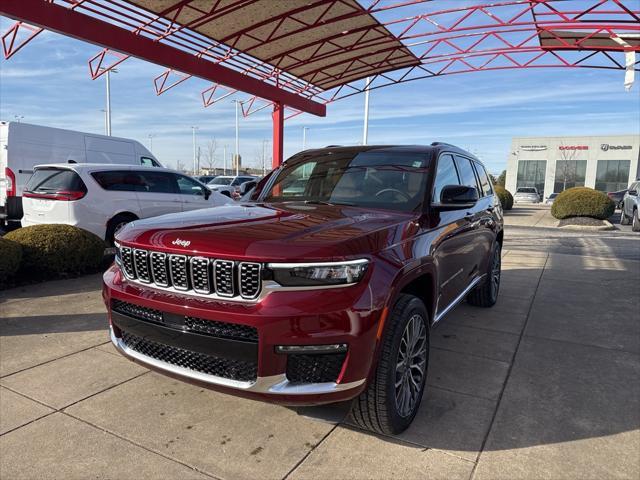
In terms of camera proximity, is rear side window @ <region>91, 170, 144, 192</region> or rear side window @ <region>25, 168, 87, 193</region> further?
rear side window @ <region>91, 170, 144, 192</region>

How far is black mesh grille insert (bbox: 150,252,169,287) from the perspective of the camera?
101 inches

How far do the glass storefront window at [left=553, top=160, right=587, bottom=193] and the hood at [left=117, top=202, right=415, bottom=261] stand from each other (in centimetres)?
5811

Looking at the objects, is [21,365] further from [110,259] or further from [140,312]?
[110,259]

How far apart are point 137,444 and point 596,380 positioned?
3.36 meters

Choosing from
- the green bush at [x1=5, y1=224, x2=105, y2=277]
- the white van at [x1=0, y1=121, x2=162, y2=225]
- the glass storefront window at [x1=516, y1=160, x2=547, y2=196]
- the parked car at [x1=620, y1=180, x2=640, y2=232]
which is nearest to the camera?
the green bush at [x1=5, y1=224, x2=105, y2=277]

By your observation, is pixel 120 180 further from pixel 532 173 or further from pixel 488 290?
pixel 532 173

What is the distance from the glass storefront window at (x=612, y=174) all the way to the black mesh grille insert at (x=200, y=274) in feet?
195

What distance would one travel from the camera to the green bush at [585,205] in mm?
17609

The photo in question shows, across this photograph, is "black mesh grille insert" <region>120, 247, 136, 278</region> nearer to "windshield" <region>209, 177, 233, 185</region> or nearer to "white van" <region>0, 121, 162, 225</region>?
"white van" <region>0, 121, 162, 225</region>

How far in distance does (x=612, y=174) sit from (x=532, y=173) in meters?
8.37

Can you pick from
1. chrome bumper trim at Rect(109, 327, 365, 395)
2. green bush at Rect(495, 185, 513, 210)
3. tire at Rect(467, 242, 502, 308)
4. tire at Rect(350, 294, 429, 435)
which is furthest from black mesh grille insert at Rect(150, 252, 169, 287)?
green bush at Rect(495, 185, 513, 210)

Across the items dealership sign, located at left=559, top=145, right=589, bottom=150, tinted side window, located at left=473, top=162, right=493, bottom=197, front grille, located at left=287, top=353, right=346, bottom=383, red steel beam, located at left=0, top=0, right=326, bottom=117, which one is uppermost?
dealership sign, located at left=559, top=145, right=589, bottom=150

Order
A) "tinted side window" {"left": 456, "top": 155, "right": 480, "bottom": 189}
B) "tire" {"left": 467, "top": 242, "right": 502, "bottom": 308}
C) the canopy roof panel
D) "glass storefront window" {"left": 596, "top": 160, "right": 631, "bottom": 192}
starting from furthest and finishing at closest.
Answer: "glass storefront window" {"left": 596, "top": 160, "right": 631, "bottom": 192}
the canopy roof panel
"tire" {"left": 467, "top": 242, "right": 502, "bottom": 308}
"tinted side window" {"left": 456, "top": 155, "right": 480, "bottom": 189}

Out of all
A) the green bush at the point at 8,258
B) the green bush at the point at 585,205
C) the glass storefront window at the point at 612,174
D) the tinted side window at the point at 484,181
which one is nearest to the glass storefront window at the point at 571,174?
the glass storefront window at the point at 612,174
